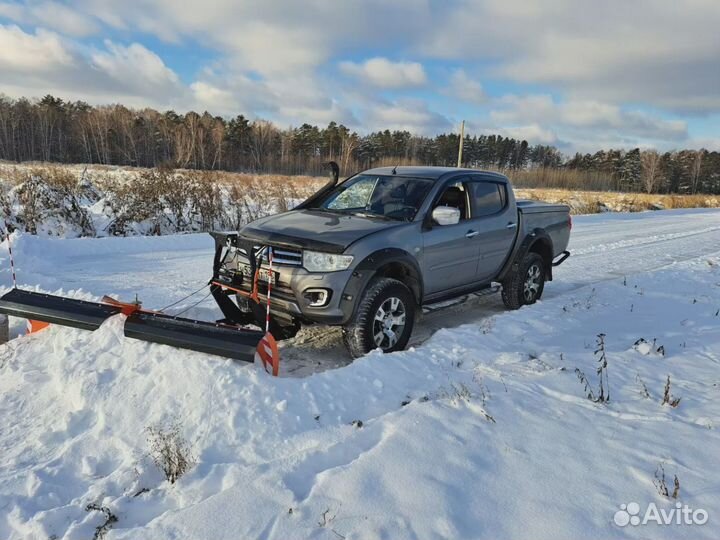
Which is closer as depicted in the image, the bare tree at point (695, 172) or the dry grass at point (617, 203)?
the dry grass at point (617, 203)

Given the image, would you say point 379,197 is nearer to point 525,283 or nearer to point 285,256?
point 285,256

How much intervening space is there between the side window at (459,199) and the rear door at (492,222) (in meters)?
0.08

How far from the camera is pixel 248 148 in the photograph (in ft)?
246

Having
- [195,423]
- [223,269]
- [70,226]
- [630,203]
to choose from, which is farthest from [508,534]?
[630,203]

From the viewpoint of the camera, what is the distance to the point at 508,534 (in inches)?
97.0

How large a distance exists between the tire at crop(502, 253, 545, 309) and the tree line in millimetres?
53362

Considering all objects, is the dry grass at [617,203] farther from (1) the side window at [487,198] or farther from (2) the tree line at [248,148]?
(2) the tree line at [248,148]

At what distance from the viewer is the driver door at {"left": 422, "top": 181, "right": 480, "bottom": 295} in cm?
540

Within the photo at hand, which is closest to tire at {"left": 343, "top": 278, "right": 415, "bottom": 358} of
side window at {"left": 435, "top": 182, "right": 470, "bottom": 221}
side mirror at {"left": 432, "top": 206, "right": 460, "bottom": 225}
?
side mirror at {"left": 432, "top": 206, "right": 460, "bottom": 225}

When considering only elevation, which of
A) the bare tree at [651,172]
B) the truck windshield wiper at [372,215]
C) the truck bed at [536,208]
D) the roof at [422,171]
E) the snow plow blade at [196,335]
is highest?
the bare tree at [651,172]

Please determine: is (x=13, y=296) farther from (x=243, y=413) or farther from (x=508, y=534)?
(x=508, y=534)

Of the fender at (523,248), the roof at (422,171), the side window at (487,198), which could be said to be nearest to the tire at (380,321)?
the roof at (422,171)

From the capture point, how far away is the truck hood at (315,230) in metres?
4.55

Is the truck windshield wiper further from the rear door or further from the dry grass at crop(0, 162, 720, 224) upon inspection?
the dry grass at crop(0, 162, 720, 224)
